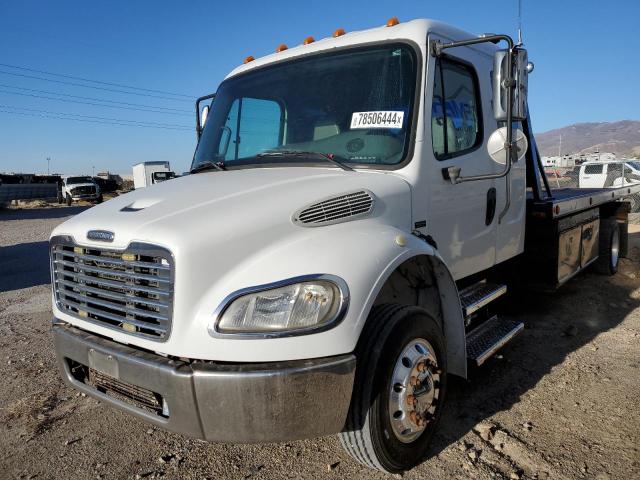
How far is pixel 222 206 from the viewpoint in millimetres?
2453

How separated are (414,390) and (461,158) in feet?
5.37

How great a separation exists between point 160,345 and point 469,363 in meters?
2.00

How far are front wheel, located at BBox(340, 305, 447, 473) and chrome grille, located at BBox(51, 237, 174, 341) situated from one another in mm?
931

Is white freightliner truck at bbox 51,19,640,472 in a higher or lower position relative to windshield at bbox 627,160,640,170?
higher

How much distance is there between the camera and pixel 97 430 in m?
3.23

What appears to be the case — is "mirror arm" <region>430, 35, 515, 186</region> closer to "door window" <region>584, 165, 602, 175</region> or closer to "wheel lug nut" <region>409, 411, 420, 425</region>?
"wheel lug nut" <region>409, 411, 420, 425</region>

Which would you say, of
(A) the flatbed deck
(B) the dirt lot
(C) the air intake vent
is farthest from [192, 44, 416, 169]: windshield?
(A) the flatbed deck

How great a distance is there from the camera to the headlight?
6.87ft

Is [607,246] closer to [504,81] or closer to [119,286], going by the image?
[504,81]

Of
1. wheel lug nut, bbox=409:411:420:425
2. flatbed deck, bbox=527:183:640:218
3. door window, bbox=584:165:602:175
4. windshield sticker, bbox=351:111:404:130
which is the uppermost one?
windshield sticker, bbox=351:111:404:130

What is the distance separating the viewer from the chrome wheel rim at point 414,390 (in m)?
2.54

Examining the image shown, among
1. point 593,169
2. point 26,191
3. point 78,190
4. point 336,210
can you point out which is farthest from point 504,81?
point 26,191

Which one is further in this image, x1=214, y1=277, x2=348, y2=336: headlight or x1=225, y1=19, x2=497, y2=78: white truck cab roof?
x1=225, y1=19, x2=497, y2=78: white truck cab roof

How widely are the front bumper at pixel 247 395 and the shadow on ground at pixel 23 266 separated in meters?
6.58
